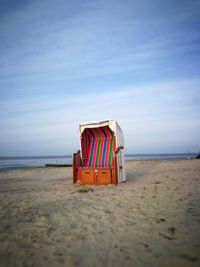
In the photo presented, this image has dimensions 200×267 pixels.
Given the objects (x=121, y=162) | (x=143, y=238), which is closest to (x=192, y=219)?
(x=143, y=238)

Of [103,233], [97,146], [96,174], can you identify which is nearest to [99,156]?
[97,146]

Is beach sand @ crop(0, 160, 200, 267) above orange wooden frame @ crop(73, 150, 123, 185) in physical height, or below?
below

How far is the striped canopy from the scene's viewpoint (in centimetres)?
888

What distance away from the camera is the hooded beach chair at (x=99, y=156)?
7.59 meters

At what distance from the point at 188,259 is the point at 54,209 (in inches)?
120

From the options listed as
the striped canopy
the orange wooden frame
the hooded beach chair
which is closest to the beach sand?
the orange wooden frame

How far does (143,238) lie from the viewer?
2787 mm

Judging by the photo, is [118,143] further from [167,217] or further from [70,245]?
[70,245]

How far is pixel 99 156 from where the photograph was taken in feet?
29.6

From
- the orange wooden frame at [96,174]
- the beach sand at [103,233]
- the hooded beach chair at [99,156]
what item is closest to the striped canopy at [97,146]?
the hooded beach chair at [99,156]

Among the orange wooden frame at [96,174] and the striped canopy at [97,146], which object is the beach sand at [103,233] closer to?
the orange wooden frame at [96,174]

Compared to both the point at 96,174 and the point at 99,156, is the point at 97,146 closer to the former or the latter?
the point at 99,156

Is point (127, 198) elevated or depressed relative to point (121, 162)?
depressed

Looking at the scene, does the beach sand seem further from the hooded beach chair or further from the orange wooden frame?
the hooded beach chair
